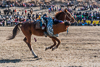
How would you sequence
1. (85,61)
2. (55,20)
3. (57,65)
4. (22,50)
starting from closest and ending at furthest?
(57,65) < (85,61) < (55,20) < (22,50)

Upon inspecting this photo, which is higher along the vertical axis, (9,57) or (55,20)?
(55,20)

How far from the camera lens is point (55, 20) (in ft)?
34.0

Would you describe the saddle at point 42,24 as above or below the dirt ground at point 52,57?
above

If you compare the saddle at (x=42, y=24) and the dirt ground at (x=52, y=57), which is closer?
the dirt ground at (x=52, y=57)

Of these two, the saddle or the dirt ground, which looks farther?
the saddle

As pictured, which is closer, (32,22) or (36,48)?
(32,22)

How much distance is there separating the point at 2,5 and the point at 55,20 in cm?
2674

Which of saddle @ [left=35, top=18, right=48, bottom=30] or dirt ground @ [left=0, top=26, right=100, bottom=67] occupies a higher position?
saddle @ [left=35, top=18, right=48, bottom=30]

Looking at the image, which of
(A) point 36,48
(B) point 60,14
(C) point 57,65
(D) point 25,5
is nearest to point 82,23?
(D) point 25,5

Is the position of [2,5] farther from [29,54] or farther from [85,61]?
[85,61]

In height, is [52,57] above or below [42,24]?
below

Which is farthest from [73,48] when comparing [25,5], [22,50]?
[25,5]

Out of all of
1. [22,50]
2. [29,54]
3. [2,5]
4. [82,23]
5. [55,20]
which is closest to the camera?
[55,20]

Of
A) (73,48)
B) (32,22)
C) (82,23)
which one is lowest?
(82,23)
